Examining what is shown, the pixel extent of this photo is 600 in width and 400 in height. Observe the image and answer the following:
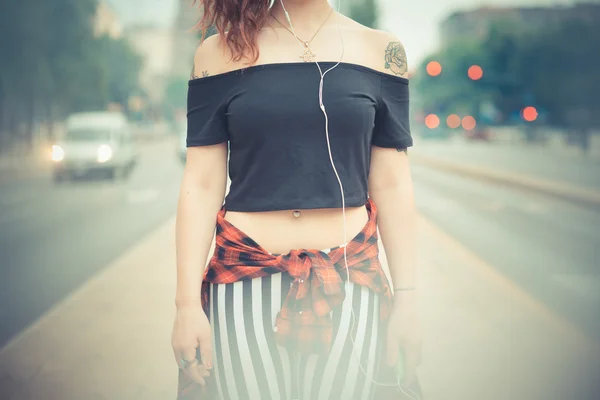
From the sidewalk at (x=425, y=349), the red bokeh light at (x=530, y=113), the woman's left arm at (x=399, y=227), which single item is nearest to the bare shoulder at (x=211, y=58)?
the woman's left arm at (x=399, y=227)

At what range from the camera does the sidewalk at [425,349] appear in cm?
407

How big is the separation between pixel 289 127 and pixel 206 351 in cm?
59

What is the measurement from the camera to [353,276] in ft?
5.68

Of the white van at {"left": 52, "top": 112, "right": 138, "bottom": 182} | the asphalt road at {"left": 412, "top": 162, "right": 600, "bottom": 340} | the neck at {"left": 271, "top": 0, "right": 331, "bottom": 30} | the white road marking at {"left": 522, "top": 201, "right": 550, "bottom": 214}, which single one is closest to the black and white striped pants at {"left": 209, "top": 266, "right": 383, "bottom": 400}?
the neck at {"left": 271, "top": 0, "right": 331, "bottom": 30}

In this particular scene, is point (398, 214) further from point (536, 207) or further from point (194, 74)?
point (536, 207)

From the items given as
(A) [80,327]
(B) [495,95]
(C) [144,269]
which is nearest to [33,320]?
(A) [80,327]

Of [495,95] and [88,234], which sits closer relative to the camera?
[88,234]

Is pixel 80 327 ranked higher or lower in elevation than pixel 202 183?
lower

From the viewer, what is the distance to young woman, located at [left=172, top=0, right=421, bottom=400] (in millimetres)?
1693

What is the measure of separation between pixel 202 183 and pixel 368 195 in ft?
1.48

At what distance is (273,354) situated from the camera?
1718 millimetres

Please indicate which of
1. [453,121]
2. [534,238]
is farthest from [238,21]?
[453,121]

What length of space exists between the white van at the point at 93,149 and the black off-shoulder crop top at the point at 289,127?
19195 mm

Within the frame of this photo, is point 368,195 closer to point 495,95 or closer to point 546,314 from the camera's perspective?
point 546,314
